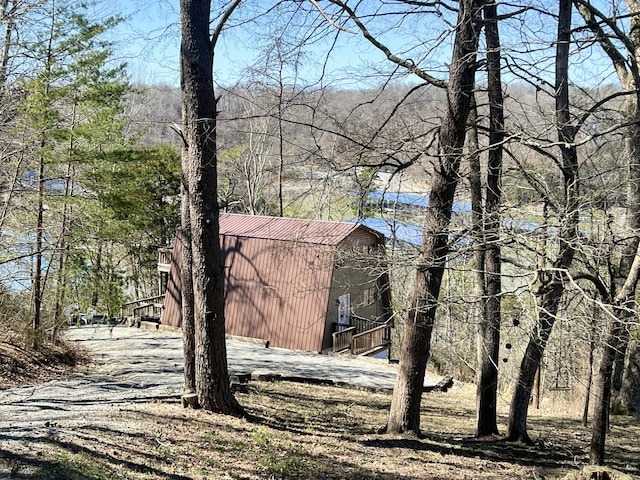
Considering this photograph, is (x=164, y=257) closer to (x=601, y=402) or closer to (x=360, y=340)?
(x=360, y=340)

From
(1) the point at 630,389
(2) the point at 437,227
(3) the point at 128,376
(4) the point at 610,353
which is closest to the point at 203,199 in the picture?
(2) the point at 437,227

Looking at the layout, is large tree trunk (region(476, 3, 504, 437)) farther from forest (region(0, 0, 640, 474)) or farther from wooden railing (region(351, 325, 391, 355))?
wooden railing (region(351, 325, 391, 355))

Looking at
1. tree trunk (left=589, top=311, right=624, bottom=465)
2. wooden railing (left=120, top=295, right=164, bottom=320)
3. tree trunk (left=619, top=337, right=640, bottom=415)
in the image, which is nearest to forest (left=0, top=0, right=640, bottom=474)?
tree trunk (left=589, top=311, right=624, bottom=465)

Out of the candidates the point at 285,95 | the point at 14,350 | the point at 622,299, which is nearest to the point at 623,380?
the point at 622,299

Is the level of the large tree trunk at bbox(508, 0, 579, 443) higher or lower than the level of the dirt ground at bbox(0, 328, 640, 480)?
higher

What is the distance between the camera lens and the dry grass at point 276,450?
5.91m

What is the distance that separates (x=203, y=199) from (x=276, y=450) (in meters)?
3.30

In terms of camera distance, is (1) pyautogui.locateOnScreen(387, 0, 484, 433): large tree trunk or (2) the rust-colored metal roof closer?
(1) pyautogui.locateOnScreen(387, 0, 484, 433): large tree trunk

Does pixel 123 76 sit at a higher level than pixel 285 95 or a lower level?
higher

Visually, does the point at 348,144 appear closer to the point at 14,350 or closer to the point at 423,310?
the point at 423,310

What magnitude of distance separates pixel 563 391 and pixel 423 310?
11.0m

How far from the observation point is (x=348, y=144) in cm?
836

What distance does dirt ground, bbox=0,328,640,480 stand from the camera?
6016 millimetres

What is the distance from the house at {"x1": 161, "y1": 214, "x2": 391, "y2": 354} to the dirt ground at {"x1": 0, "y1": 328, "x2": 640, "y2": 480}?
7.83 meters
